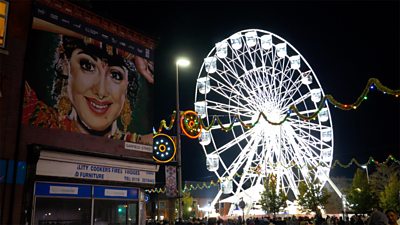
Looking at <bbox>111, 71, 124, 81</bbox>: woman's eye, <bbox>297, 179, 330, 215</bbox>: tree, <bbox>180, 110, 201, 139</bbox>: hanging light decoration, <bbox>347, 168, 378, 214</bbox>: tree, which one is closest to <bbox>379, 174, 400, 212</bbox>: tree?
<bbox>347, 168, 378, 214</bbox>: tree

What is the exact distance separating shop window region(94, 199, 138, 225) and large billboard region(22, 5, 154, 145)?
7.59ft

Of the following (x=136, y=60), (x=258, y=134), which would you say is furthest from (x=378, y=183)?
(x=136, y=60)

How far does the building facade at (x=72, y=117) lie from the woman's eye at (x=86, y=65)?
3 centimetres

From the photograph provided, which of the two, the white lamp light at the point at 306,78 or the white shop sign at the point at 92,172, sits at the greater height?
the white lamp light at the point at 306,78

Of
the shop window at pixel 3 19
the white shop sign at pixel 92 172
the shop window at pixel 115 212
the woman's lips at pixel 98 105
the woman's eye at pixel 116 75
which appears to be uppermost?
the shop window at pixel 3 19

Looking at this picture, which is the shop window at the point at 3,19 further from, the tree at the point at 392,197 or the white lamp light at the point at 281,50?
the tree at the point at 392,197

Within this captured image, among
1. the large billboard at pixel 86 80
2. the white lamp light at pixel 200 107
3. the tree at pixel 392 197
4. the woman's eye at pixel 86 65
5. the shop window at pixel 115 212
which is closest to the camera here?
the large billboard at pixel 86 80

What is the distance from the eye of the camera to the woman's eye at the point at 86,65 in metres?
13.8

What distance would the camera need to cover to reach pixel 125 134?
14.9 meters

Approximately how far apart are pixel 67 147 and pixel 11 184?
2.06 m

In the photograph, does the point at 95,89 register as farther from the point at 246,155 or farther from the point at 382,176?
the point at 382,176

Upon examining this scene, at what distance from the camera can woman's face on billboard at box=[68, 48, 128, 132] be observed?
44.5 ft

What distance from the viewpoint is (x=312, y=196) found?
4472 cm

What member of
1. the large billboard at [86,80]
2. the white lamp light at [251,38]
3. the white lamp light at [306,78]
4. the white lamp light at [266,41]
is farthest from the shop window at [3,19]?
the white lamp light at [306,78]
